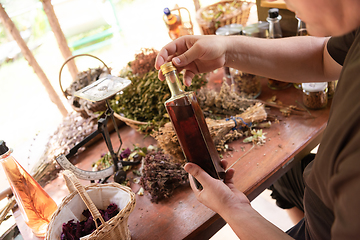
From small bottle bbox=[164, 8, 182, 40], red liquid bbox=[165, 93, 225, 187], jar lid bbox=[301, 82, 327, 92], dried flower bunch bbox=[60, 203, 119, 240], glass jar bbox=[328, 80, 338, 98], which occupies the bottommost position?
glass jar bbox=[328, 80, 338, 98]

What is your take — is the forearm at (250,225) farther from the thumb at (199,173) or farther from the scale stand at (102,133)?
the scale stand at (102,133)

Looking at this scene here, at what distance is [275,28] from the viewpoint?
1277 millimetres

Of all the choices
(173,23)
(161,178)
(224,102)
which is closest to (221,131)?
(224,102)

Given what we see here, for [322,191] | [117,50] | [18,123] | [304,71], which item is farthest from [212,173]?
[117,50]

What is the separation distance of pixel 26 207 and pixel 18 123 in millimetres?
3504

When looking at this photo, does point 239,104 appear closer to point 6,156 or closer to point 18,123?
point 6,156

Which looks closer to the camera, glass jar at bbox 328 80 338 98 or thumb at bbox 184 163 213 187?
thumb at bbox 184 163 213 187

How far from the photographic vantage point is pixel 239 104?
4.12ft

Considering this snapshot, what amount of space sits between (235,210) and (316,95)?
0.71m

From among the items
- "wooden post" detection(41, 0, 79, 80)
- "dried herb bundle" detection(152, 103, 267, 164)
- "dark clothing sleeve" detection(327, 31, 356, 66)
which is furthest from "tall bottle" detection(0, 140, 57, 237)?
"wooden post" detection(41, 0, 79, 80)

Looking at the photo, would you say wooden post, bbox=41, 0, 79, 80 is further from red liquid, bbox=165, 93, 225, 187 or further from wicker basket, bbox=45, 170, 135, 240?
red liquid, bbox=165, 93, 225, 187

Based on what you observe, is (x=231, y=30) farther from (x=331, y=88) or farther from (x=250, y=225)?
(x=250, y=225)

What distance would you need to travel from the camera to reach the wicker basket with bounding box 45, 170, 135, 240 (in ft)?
2.32

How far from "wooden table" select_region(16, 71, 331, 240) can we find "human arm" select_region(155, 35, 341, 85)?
0.24 metres
